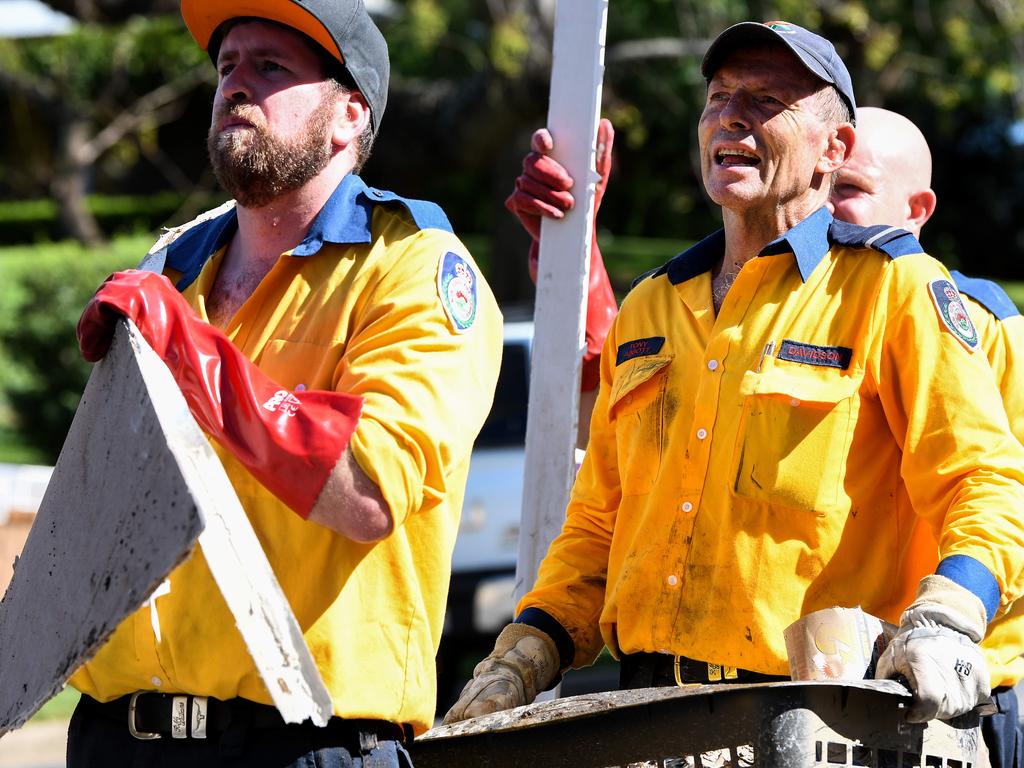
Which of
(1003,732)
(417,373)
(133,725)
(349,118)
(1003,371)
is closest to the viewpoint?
(417,373)

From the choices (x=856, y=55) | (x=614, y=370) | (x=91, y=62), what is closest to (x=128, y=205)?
(x=91, y=62)

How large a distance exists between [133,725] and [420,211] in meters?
Result: 1.09

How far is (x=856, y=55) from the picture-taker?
1174cm

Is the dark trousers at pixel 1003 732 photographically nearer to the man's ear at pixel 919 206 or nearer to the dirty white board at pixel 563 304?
the dirty white board at pixel 563 304

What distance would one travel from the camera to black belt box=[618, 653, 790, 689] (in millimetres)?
2787

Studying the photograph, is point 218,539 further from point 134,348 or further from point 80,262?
point 80,262

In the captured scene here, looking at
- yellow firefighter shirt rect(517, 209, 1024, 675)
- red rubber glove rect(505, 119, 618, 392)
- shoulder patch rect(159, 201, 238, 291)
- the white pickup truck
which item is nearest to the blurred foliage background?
the white pickup truck

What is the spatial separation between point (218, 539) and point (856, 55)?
10586 mm

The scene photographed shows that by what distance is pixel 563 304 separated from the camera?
354 centimetres

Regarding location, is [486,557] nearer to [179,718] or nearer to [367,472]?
[179,718]

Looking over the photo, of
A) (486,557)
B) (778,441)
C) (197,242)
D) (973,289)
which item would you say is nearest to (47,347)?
(486,557)

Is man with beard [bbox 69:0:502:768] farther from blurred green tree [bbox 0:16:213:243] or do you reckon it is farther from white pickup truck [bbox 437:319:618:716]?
blurred green tree [bbox 0:16:213:243]

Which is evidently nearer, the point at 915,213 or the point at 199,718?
the point at 199,718

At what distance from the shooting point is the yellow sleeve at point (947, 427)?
258 cm
